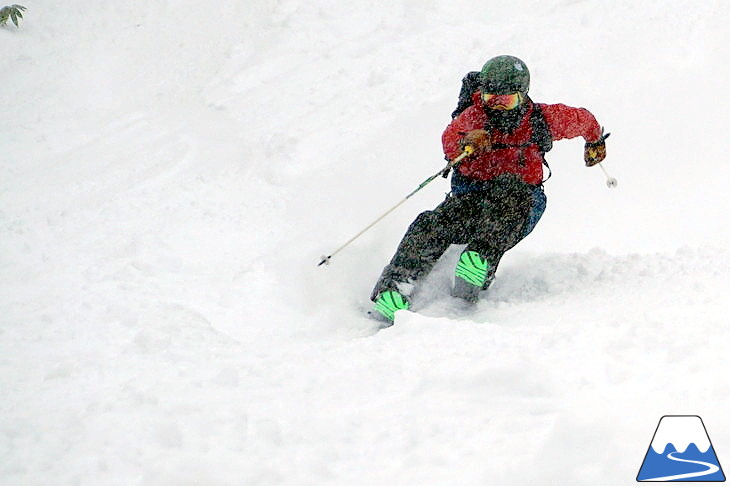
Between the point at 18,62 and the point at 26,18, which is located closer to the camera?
the point at 18,62

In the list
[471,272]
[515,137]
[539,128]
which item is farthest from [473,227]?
[539,128]

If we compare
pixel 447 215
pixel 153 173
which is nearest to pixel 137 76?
pixel 153 173

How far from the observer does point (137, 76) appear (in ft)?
32.2

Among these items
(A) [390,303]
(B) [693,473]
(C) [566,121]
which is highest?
(C) [566,121]

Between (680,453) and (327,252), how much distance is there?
3.88m

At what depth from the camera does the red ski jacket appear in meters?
5.14

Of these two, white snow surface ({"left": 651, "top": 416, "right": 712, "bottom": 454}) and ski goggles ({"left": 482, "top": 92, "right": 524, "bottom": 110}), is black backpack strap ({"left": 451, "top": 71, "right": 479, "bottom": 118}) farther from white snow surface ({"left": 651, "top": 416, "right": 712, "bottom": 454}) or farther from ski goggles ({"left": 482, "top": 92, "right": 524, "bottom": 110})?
white snow surface ({"left": 651, "top": 416, "right": 712, "bottom": 454})

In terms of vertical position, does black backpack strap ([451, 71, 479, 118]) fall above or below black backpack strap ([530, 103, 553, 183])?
above

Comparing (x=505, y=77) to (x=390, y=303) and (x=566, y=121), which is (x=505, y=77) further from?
(x=390, y=303)

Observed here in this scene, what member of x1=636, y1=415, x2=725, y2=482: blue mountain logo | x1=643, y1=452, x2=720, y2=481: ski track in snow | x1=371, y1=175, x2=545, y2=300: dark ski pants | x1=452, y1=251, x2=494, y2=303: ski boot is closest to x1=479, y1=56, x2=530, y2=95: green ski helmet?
x1=371, y1=175, x2=545, y2=300: dark ski pants

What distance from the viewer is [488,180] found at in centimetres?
518

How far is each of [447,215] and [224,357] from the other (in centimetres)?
219

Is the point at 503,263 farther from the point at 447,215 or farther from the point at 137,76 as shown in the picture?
the point at 137,76

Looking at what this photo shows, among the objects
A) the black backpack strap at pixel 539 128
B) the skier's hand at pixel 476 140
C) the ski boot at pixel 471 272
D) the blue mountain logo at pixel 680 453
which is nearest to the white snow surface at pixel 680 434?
the blue mountain logo at pixel 680 453
